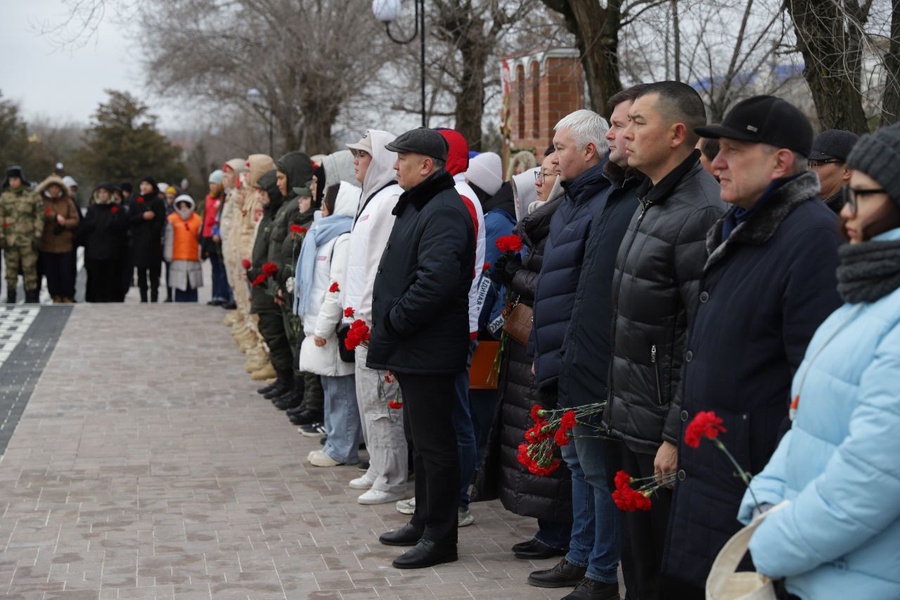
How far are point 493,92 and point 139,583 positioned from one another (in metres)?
14.1

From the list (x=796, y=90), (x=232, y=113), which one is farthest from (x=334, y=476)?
(x=232, y=113)

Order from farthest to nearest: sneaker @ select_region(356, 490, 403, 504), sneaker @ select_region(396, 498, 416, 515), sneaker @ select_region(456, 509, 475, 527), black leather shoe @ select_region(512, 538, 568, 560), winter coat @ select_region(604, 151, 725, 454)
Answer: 1. sneaker @ select_region(356, 490, 403, 504)
2. sneaker @ select_region(396, 498, 416, 515)
3. sneaker @ select_region(456, 509, 475, 527)
4. black leather shoe @ select_region(512, 538, 568, 560)
5. winter coat @ select_region(604, 151, 725, 454)

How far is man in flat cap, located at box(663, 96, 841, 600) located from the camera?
11.2 ft

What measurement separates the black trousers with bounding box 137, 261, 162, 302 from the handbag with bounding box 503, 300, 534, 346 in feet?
44.3

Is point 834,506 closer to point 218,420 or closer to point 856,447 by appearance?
point 856,447

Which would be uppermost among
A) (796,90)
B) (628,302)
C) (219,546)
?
(796,90)

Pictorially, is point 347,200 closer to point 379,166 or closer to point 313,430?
point 379,166

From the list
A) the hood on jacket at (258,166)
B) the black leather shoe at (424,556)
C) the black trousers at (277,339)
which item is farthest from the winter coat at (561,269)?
the hood on jacket at (258,166)

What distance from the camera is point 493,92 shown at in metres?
19.0

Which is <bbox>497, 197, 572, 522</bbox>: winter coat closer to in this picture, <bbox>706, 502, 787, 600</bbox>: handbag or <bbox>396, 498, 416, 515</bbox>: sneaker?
<bbox>396, 498, 416, 515</bbox>: sneaker

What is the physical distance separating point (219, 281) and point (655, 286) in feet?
47.6

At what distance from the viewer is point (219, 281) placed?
714 inches

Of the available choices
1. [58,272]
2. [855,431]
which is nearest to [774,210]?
[855,431]

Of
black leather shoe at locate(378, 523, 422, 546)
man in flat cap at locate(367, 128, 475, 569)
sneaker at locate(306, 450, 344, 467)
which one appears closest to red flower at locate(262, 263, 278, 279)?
sneaker at locate(306, 450, 344, 467)
